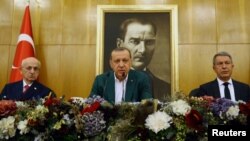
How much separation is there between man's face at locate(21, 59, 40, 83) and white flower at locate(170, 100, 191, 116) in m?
2.09

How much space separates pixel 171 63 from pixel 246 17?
4.83 feet

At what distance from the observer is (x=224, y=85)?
3971mm

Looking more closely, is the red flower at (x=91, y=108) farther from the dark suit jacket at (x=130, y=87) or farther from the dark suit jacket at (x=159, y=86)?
the dark suit jacket at (x=159, y=86)

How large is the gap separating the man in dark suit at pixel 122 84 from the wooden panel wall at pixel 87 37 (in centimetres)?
250

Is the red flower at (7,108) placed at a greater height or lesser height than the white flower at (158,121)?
greater

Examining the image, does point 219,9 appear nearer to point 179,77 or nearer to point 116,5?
point 179,77

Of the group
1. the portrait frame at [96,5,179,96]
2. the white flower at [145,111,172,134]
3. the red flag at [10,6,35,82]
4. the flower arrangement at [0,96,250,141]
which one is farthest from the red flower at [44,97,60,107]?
the portrait frame at [96,5,179,96]

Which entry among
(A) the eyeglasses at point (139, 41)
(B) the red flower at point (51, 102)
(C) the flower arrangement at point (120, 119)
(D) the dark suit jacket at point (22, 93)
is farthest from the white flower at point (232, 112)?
(A) the eyeglasses at point (139, 41)

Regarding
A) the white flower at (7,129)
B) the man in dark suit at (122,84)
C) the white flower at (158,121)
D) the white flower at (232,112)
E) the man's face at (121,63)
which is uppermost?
the man's face at (121,63)

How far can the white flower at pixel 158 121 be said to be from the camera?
238 centimetres

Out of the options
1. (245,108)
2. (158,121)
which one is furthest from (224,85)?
(158,121)

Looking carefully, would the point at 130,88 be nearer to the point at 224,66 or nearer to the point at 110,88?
the point at 110,88

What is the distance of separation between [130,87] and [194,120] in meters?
1.08

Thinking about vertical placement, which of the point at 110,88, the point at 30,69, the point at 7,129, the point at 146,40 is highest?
the point at 146,40
